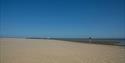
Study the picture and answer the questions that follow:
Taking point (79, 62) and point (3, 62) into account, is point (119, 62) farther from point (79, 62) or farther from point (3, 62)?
point (3, 62)

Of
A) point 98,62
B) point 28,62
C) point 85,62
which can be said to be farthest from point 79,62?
point 28,62

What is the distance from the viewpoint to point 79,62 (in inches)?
288

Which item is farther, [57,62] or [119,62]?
[119,62]

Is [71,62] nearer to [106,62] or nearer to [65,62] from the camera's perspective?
[65,62]

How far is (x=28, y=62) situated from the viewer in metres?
7.18

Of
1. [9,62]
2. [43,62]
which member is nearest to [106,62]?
[43,62]

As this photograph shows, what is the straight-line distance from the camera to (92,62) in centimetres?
727

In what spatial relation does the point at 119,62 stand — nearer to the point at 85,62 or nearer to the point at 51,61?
the point at 85,62

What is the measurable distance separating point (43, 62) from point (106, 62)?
96.4 inches

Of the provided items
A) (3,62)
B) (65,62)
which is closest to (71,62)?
(65,62)

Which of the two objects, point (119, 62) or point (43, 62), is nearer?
point (43, 62)

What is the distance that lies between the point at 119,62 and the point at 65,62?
2189 mm

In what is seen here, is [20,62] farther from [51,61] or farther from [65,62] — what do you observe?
[65,62]

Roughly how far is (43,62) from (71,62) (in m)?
1.07
